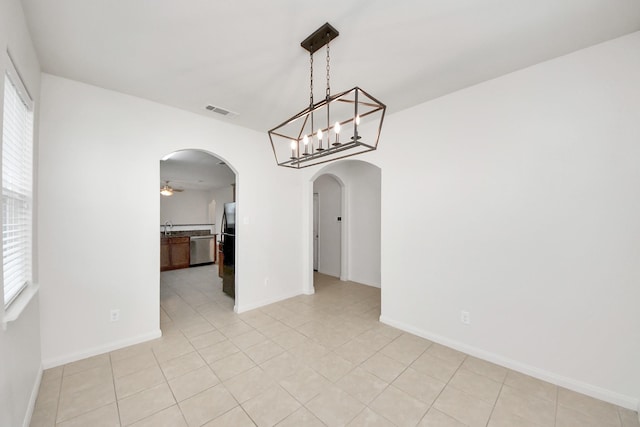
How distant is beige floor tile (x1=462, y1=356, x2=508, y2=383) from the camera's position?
2.21 meters

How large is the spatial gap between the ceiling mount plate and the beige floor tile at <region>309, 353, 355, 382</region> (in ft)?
9.13

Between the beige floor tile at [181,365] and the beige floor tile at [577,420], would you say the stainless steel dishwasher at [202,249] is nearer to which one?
the beige floor tile at [181,365]

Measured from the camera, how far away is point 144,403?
1.87 meters

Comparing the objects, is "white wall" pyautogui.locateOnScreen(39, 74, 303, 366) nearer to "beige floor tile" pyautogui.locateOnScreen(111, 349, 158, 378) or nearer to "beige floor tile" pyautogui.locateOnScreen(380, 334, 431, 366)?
"beige floor tile" pyautogui.locateOnScreen(111, 349, 158, 378)

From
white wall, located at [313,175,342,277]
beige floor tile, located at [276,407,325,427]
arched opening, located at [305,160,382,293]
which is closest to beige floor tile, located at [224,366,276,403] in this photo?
beige floor tile, located at [276,407,325,427]

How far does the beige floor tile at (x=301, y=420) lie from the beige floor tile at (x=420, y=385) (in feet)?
2.50

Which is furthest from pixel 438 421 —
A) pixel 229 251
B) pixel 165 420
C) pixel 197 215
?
pixel 197 215

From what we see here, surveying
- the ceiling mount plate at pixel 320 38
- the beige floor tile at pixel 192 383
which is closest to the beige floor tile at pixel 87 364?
the beige floor tile at pixel 192 383

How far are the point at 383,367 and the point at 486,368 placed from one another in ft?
3.20

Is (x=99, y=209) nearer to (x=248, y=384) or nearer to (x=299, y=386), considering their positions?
(x=248, y=384)

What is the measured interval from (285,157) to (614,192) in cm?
381

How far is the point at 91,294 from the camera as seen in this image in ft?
8.21

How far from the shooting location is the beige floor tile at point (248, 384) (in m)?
1.97

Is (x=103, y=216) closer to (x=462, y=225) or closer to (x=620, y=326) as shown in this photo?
(x=462, y=225)
